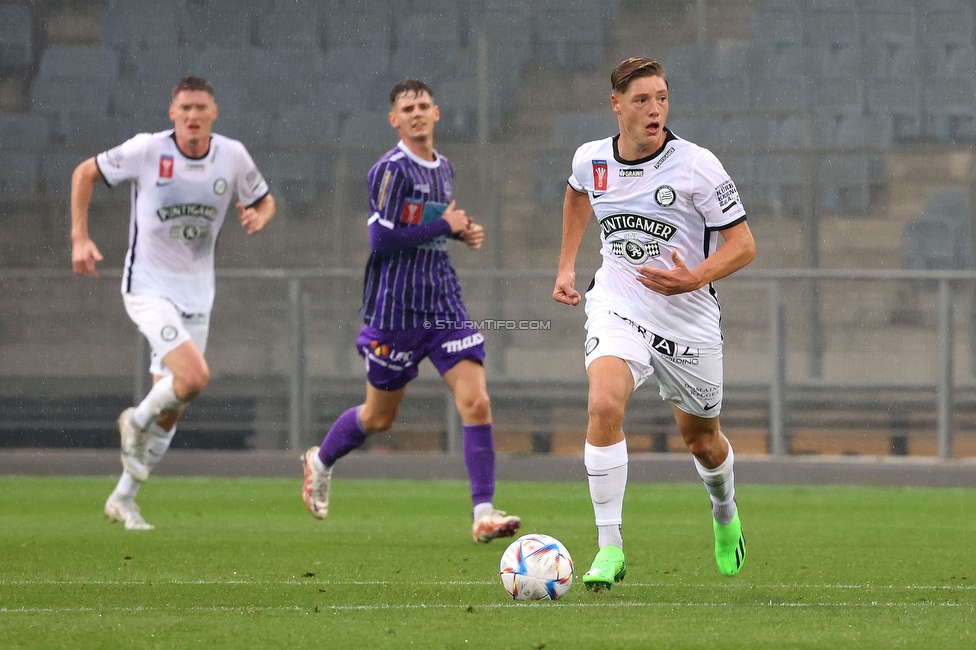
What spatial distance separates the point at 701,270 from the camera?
492 cm

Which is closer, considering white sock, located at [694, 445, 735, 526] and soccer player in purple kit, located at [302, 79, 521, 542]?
white sock, located at [694, 445, 735, 526]

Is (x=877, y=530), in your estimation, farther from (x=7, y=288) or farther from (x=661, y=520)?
(x=7, y=288)

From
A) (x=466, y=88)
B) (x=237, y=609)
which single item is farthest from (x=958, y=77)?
(x=237, y=609)

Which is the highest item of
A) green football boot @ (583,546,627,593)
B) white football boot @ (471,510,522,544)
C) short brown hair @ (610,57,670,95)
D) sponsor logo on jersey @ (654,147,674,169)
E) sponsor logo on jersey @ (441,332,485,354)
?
short brown hair @ (610,57,670,95)

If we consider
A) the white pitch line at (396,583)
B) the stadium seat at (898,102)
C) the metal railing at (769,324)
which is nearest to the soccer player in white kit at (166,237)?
the white pitch line at (396,583)

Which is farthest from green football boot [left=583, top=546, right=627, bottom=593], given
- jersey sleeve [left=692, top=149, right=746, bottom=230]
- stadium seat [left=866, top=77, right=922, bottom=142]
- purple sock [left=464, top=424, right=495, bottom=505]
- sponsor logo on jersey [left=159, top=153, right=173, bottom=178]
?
stadium seat [left=866, top=77, right=922, bottom=142]

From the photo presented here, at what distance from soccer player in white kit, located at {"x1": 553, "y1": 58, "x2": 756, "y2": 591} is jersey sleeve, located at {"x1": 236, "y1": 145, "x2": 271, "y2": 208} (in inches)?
114

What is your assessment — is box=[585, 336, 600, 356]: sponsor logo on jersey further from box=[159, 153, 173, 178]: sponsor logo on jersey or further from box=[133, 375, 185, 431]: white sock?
box=[159, 153, 173, 178]: sponsor logo on jersey

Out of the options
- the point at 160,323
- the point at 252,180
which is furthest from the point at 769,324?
the point at 160,323

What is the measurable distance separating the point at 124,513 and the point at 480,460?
6.18 ft

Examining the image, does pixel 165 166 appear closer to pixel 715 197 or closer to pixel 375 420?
pixel 375 420

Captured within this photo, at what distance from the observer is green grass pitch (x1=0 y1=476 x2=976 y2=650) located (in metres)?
4.08

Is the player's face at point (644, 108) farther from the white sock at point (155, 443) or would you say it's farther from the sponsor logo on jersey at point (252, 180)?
the white sock at point (155, 443)

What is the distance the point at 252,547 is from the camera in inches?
260
